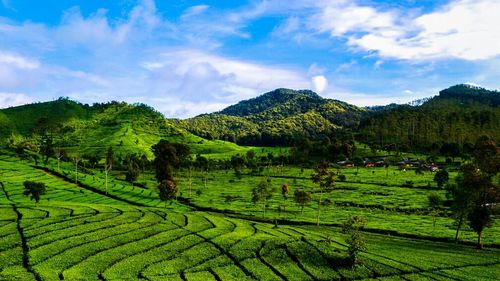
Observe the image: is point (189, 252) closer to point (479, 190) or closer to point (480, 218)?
point (480, 218)

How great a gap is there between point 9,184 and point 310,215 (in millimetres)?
81443

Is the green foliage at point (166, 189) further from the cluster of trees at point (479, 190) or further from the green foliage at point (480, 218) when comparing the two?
the green foliage at point (480, 218)

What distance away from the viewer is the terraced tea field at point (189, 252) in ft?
152

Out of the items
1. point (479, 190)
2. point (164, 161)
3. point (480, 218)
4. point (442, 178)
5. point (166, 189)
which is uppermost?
point (164, 161)

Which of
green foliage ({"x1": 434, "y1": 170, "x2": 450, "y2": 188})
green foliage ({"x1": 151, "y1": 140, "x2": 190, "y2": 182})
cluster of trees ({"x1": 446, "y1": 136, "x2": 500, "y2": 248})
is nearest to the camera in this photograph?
cluster of trees ({"x1": 446, "y1": 136, "x2": 500, "y2": 248})

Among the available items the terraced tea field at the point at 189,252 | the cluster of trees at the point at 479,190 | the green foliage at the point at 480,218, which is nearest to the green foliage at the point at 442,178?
the cluster of trees at the point at 479,190

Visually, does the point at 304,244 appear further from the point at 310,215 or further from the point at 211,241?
the point at 310,215

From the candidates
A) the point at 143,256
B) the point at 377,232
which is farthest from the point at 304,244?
the point at 377,232

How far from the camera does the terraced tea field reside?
46281mm

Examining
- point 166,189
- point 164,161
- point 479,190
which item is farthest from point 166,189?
point 479,190

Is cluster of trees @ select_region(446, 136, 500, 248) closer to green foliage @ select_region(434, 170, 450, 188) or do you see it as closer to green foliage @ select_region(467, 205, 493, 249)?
green foliage @ select_region(467, 205, 493, 249)

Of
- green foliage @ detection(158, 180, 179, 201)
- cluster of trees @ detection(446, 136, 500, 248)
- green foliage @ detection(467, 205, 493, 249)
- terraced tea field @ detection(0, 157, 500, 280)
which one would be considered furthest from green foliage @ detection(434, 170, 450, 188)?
green foliage @ detection(158, 180, 179, 201)

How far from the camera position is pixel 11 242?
52375 mm

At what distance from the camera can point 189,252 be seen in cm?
5238
